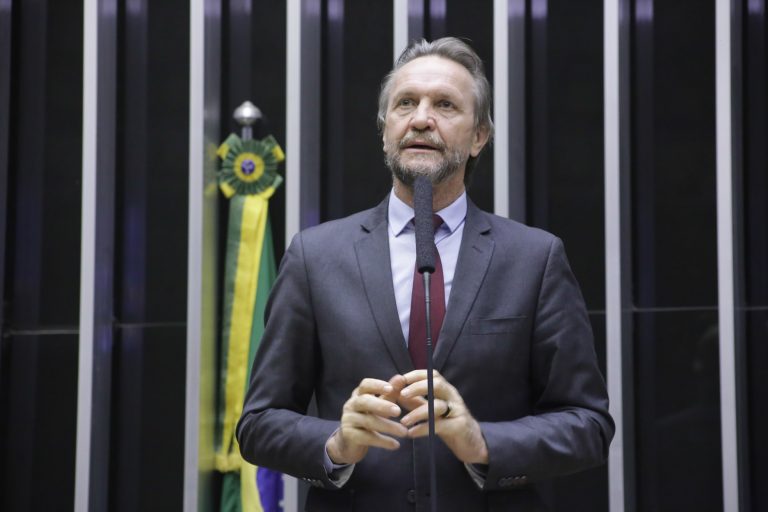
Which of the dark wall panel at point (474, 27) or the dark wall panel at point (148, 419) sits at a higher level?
the dark wall panel at point (474, 27)

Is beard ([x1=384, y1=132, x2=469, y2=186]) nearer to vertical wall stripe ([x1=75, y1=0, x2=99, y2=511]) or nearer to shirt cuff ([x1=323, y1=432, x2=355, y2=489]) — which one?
shirt cuff ([x1=323, y1=432, x2=355, y2=489])

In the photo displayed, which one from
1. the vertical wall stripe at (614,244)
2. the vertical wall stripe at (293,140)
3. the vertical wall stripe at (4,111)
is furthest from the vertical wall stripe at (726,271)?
the vertical wall stripe at (4,111)

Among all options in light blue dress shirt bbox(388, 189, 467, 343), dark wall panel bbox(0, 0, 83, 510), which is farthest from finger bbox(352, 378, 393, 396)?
dark wall panel bbox(0, 0, 83, 510)

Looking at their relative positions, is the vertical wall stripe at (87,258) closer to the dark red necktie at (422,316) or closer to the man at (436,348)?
the man at (436,348)

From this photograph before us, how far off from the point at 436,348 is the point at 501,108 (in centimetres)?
217

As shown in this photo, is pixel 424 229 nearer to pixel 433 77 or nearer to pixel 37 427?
pixel 433 77

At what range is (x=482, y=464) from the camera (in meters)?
1.75

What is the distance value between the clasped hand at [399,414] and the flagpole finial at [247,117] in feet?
7.96

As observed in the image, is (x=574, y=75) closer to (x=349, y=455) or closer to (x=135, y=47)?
(x=135, y=47)

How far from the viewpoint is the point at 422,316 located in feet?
6.15

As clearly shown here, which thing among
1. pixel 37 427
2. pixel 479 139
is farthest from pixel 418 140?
pixel 37 427

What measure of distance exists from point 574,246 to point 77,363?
198cm

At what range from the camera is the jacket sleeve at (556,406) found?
1744mm

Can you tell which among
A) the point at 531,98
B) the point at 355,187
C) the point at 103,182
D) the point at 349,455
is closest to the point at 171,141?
the point at 103,182
